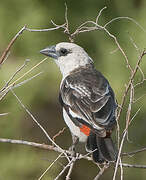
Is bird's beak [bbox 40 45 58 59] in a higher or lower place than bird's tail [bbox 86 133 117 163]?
higher

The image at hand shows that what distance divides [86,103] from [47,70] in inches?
113

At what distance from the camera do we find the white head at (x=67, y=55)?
5320 mm

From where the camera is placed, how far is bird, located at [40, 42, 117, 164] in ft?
13.5

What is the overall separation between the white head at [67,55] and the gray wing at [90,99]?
0.26 metres

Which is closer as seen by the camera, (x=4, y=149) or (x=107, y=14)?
(x=4, y=149)

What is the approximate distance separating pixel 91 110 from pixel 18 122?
330cm

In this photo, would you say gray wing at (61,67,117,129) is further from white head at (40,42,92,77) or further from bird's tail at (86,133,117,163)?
white head at (40,42,92,77)

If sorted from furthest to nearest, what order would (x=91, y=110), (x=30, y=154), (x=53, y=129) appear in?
1. (x=53, y=129)
2. (x=30, y=154)
3. (x=91, y=110)

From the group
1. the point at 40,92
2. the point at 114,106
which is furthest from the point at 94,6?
the point at 114,106

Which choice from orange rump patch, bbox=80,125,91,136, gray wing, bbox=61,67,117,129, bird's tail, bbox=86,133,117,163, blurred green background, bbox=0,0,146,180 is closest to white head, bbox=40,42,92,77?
gray wing, bbox=61,67,117,129

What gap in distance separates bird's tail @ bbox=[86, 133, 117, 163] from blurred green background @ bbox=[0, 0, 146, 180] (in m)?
2.73

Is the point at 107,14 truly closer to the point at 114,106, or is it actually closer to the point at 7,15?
the point at 7,15

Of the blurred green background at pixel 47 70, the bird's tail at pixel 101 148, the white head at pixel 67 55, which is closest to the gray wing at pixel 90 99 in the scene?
the bird's tail at pixel 101 148

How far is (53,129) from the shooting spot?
796 cm
